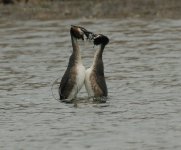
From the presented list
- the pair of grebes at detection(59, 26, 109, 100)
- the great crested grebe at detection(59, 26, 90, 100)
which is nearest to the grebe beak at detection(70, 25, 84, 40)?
the pair of grebes at detection(59, 26, 109, 100)

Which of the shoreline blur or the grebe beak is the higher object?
the grebe beak

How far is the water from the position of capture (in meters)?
12.4

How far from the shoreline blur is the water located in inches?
140

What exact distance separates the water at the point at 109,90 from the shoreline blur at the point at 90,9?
3.55 metres

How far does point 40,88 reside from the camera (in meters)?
17.5

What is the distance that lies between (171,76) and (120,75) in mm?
1181

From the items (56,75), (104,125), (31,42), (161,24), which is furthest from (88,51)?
(104,125)

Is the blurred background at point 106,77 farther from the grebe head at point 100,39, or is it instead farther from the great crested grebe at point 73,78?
the grebe head at point 100,39

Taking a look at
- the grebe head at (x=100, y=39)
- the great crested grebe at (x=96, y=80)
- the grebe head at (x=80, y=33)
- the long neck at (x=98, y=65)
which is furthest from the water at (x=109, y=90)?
the grebe head at (x=80, y=33)

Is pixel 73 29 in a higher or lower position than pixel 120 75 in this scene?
higher

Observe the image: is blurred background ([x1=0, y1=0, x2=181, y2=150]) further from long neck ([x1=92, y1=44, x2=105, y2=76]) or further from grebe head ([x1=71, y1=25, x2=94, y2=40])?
grebe head ([x1=71, y1=25, x2=94, y2=40])

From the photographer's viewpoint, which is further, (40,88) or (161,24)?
(161,24)

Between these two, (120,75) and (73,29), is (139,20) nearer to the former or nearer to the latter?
(120,75)

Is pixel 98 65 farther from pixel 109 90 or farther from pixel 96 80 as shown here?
pixel 109 90
